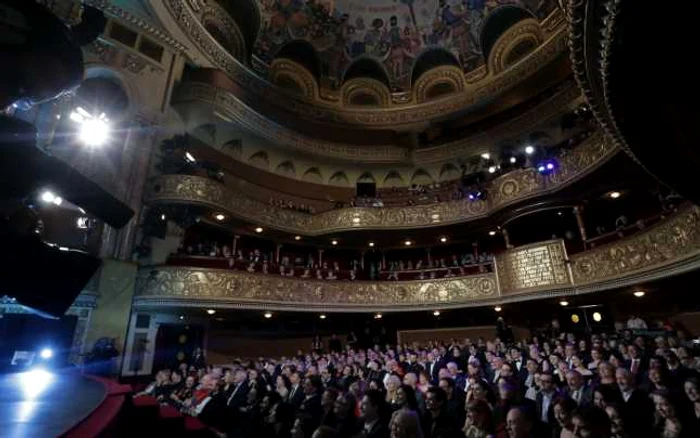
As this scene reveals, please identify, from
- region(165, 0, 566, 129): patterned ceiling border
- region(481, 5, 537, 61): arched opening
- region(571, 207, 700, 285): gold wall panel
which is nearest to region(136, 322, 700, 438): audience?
region(571, 207, 700, 285): gold wall panel

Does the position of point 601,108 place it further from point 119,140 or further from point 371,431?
point 119,140

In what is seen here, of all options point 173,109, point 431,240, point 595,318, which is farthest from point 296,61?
point 595,318

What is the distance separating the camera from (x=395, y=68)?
56.1ft

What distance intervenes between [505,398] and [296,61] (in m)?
15.9

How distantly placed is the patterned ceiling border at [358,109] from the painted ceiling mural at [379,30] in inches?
53.6

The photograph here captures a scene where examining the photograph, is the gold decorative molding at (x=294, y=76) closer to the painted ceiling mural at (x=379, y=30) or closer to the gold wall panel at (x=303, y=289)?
the painted ceiling mural at (x=379, y=30)

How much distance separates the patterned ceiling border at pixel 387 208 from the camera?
29.3ft

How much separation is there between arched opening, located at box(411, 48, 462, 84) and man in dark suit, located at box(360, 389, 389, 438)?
53.6 feet

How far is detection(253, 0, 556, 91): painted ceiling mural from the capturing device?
48.9 ft

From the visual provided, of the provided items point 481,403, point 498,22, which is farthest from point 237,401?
point 498,22

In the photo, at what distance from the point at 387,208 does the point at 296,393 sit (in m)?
8.73

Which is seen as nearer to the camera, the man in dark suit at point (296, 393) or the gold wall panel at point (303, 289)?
the man in dark suit at point (296, 393)

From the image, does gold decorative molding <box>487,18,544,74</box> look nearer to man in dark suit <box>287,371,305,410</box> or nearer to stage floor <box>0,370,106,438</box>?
man in dark suit <box>287,371,305,410</box>

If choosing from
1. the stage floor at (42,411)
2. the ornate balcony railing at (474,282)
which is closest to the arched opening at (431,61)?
the ornate balcony railing at (474,282)
